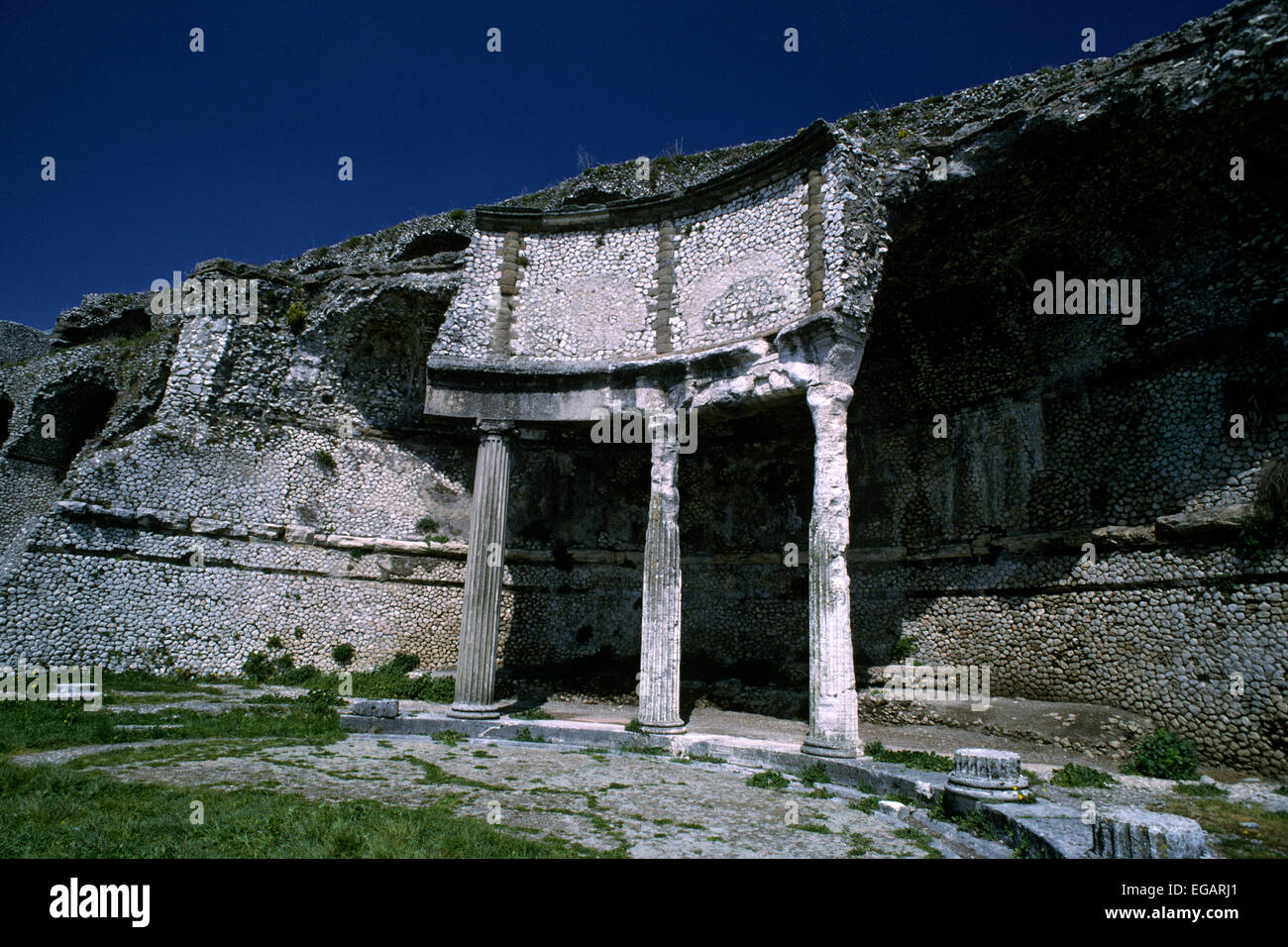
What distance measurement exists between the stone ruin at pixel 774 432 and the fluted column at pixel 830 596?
54mm

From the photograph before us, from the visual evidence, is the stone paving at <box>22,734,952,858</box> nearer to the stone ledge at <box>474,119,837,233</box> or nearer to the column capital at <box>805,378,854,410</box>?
the column capital at <box>805,378,854,410</box>

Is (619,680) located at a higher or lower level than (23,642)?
lower

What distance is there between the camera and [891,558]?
17.8m

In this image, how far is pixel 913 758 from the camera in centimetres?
1066

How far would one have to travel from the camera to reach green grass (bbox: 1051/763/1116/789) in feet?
30.8

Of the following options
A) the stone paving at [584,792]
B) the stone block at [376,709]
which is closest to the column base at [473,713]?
the stone block at [376,709]

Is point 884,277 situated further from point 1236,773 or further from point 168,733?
point 168,733

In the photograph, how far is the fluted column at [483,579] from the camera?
46.8 feet

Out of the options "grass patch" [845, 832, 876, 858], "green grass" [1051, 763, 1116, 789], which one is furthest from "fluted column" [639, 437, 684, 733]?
"grass patch" [845, 832, 876, 858]

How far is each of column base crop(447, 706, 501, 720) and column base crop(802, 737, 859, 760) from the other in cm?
624

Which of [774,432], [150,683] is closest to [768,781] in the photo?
[774,432]

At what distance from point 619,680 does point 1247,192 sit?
55.8 ft
